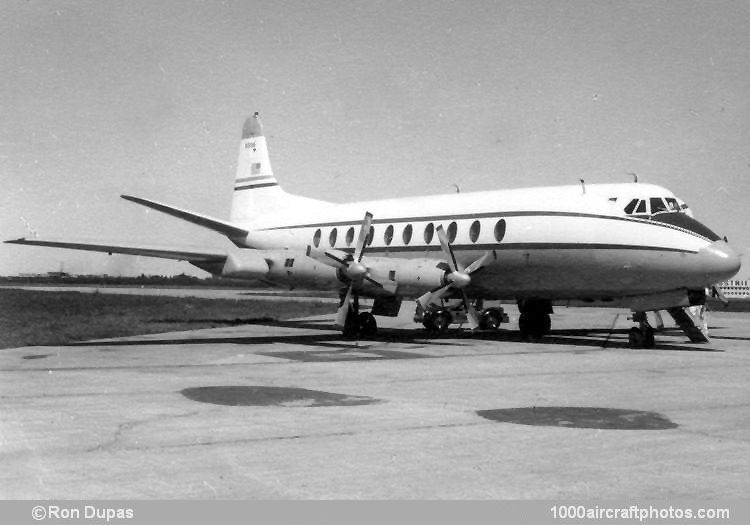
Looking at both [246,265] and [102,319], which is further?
[102,319]

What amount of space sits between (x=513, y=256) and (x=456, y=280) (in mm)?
1845

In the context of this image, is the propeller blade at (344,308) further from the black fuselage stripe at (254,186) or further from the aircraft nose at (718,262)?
the black fuselage stripe at (254,186)

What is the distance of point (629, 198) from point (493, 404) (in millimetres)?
12673

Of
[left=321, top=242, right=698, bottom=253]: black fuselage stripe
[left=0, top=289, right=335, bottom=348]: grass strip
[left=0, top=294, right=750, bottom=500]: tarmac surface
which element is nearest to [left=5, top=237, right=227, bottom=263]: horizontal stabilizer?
[left=0, top=289, right=335, bottom=348]: grass strip

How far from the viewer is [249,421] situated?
1041cm

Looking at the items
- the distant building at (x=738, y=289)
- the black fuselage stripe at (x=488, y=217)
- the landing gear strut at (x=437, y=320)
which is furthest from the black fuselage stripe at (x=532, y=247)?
the distant building at (x=738, y=289)

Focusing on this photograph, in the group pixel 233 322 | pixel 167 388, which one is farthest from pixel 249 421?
pixel 233 322

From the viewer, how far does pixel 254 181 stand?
36.1m

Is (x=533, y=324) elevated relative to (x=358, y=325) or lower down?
elevated

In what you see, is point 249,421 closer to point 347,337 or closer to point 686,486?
point 686,486

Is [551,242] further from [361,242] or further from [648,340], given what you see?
[361,242]

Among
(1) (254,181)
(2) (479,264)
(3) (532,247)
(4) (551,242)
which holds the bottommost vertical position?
(2) (479,264)

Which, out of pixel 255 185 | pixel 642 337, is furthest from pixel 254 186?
pixel 642 337

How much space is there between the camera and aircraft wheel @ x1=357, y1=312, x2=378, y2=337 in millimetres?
25969
